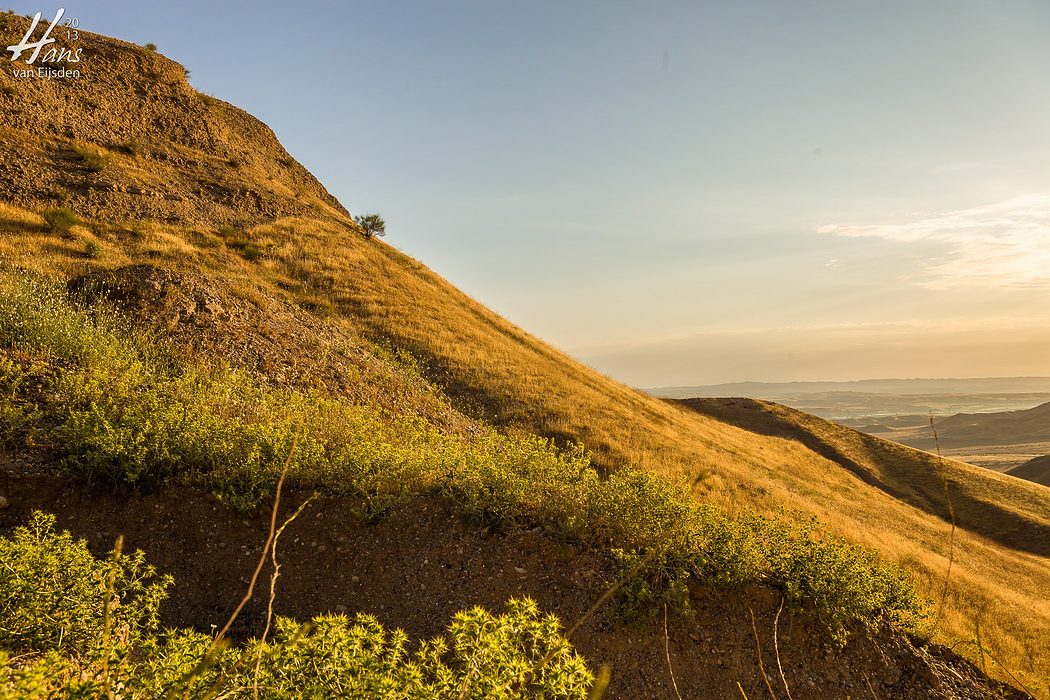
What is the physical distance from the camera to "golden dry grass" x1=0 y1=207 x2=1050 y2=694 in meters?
15.4

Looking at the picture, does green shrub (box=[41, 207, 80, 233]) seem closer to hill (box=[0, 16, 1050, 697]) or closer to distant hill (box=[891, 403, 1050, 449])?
hill (box=[0, 16, 1050, 697])

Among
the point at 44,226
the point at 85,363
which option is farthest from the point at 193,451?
the point at 44,226

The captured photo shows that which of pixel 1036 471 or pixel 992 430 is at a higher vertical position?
pixel 992 430

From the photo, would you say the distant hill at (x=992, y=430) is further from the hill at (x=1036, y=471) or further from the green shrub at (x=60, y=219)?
the green shrub at (x=60, y=219)

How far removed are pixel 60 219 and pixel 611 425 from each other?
71.9ft

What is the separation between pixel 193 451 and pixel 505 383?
13.1 metres

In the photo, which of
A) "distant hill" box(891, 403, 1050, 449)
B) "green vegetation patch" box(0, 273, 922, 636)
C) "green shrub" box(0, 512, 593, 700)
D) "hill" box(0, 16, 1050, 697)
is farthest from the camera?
"distant hill" box(891, 403, 1050, 449)

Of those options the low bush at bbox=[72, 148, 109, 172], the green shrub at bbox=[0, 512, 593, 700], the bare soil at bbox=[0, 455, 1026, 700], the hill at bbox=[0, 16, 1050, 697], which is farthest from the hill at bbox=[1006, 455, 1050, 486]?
the low bush at bbox=[72, 148, 109, 172]

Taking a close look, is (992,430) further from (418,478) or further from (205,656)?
(205,656)

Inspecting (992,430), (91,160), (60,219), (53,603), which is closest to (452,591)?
(53,603)

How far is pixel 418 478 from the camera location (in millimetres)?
8078

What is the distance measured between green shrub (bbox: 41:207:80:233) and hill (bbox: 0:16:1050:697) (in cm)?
31

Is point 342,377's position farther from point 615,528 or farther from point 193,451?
point 615,528

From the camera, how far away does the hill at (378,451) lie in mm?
6773
